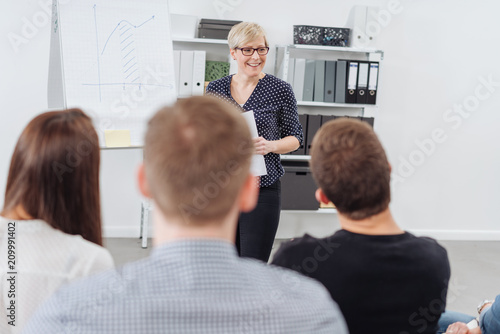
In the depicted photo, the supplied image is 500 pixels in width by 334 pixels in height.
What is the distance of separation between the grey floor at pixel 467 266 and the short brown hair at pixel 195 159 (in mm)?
2705

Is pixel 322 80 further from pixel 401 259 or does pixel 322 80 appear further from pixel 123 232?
pixel 401 259

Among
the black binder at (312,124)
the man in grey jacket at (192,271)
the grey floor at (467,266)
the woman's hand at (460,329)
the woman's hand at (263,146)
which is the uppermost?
the man in grey jacket at (192,271)

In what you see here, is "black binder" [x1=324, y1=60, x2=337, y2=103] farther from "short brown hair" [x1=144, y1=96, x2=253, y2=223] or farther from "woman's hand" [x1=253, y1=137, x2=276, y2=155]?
"short brown hair" [x1=144, y1=96, x2=253, y2=223]

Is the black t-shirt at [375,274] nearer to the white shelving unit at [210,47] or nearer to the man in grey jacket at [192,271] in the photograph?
the man in grey jacket at [192,271]

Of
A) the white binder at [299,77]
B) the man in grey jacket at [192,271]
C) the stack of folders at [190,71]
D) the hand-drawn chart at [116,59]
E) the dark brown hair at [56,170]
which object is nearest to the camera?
the man in grey jacket at [192,271]

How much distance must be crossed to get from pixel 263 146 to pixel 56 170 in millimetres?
1115

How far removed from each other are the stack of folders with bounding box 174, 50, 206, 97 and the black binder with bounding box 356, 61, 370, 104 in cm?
120

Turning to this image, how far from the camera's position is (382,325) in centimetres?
108

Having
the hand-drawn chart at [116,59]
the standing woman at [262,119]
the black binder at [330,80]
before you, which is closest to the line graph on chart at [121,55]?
the hand-drawn chart at [116,59]

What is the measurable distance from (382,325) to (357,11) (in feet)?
10.9

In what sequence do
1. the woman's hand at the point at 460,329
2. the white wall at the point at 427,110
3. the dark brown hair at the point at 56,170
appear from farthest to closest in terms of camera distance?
the white wall at the point at 427,110, the woman's hand at the point at 460,329, the dark brown hair at the point at 56,170

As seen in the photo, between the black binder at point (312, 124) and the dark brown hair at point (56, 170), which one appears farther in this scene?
the black binder at point (312, 124)

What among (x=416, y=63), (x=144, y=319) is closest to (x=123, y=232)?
(x=416, y=63)

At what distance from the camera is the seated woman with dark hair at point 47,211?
102 centimetres
